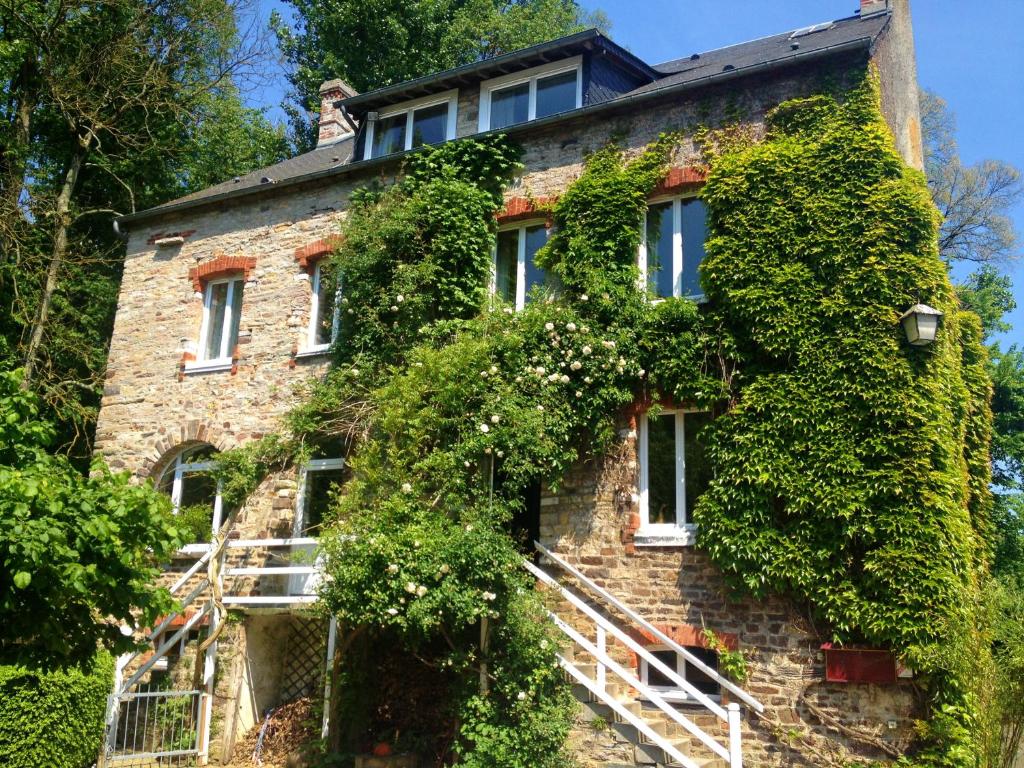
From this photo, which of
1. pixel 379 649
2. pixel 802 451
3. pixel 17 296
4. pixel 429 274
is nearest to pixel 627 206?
pixel 429 274

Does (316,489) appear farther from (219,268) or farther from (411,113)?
(411,113)

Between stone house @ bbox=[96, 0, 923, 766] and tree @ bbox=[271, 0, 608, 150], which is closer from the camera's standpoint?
stone house @ bbox=[96, 0, 923, 766]

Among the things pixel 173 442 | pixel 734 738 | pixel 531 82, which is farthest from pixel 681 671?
pixel 531 82

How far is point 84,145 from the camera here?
18.9 meters

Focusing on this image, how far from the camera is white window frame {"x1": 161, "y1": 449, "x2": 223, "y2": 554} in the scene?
1361 cm

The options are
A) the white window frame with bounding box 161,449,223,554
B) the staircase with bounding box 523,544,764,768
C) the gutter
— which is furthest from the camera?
the white window frame with bounding box 161,449,223,554

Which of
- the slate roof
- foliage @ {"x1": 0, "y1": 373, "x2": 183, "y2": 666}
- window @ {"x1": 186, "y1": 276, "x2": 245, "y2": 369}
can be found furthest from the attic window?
foliage @ {"x1": 0, "y1": 373, "x2": 183, "y2": 666}

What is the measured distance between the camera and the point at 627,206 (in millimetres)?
11664

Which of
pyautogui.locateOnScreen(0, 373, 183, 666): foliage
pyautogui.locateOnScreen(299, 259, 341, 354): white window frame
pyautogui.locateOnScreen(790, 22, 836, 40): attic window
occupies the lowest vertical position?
pyautogui.locateOnScreen(0, 373, 183, 666): foliage

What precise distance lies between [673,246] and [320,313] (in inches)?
222

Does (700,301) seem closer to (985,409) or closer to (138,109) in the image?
(985,409)

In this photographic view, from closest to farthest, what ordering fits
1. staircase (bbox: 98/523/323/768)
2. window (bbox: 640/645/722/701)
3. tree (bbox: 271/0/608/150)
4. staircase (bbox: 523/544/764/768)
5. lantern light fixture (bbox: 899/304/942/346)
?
1. staircase (bbox: 523/544/764/768)
2. lantern light fixture (bbox: 899/304/942/346)
3. window (bbox: 640/645/722/701)
4. staircase (bbox: 98/523/323/768)
5. tree (bbox: 271/0/608/150)

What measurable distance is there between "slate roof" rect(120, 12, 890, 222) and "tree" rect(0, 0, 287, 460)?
336cm

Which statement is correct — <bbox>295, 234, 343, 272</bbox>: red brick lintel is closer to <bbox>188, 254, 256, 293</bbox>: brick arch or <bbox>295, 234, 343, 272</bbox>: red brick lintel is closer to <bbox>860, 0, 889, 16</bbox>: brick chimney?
<bbox>188, 254, 256, 293</bbox>: brick arch
